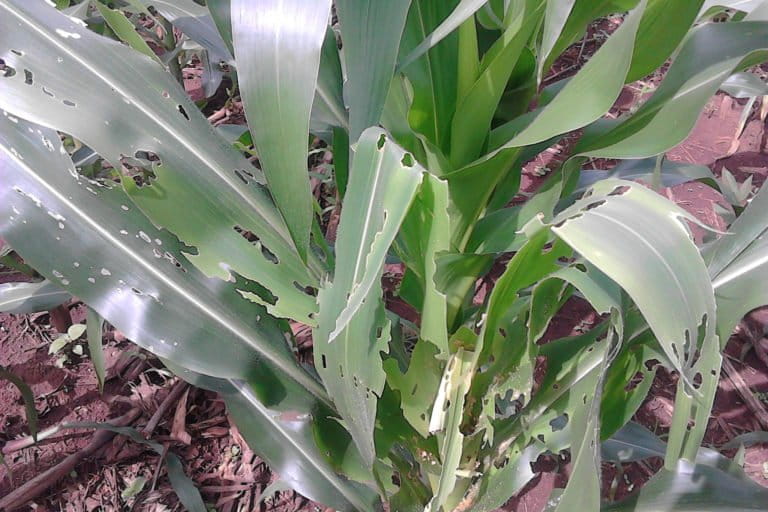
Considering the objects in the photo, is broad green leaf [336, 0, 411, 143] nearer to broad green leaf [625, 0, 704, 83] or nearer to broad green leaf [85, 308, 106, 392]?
broad green leaf [625, 0, 704, 83]

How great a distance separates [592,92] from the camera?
0.47 meters

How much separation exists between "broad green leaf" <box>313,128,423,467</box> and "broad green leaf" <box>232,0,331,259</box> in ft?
0.15

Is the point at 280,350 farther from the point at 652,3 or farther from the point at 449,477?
the point at 652,3

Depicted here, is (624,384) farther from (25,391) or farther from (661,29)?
(25,391)

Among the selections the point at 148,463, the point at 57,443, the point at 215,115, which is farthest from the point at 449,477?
the point at 215,115

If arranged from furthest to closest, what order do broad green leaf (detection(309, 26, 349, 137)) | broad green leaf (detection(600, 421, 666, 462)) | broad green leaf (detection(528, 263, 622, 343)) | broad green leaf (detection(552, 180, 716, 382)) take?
broad green leaf (detection(600, 421, 666, 462)) → broad green leaf (detection(309, 26, 349, 137)) → broad green leaf (detection(528, 263, 622, 343)) → broad green leaf (detection(552, 180, 716, 382))

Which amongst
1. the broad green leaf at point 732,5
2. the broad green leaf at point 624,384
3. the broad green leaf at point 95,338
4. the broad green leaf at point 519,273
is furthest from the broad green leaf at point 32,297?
the broad green leaf at point 732,5

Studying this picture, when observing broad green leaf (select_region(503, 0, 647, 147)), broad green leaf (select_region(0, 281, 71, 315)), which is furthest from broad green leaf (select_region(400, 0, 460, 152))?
broad green leaf (select_region(0, 281, 71, 315))

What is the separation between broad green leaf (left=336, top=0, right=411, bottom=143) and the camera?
457mm

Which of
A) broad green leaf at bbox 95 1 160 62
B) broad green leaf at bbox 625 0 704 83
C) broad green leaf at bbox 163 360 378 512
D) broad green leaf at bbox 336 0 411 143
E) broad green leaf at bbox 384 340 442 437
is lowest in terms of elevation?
broad green leaf at bbox 163 360 378 512

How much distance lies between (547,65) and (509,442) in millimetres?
435

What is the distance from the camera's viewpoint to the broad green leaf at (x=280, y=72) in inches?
15.7

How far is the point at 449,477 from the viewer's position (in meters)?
0.51

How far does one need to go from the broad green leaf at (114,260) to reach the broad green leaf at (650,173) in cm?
53
